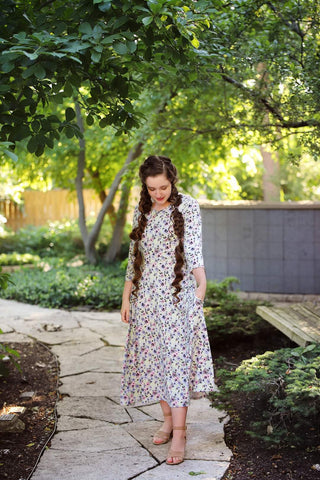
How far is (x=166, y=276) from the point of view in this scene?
3.71 m

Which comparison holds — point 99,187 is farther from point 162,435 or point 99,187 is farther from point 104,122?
point 162,435

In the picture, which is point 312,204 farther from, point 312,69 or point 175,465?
point 175,465

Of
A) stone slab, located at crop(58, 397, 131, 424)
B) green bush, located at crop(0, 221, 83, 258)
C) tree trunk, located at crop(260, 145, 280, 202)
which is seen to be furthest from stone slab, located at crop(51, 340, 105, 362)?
tree trunk, located at crop(260, 145, 280, 202)

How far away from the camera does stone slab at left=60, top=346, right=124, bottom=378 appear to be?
18.2 feet

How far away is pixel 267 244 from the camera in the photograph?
937cm

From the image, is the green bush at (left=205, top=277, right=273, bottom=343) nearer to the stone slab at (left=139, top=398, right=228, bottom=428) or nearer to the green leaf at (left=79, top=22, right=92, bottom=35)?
the stone slab at (left=139, top=398, right=228, bottom=428)

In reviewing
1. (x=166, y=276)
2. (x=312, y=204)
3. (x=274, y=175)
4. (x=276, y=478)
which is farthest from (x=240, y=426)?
(x=274, y=175)

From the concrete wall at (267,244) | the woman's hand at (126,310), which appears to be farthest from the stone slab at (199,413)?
the concrete wall at (267,244)

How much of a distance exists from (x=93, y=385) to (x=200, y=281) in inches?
80.4

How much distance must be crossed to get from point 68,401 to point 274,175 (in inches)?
459

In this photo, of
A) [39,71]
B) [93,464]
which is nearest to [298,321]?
[93,464]

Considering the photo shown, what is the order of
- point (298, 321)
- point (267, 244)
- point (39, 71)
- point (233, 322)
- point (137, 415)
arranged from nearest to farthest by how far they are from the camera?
point (39, 71)
point (137, 415)
point (298, 321)
point (233, 322)
point (267, 244)

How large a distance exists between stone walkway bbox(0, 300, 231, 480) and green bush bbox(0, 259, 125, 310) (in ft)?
7.96

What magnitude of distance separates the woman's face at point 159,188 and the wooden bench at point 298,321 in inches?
62.3
